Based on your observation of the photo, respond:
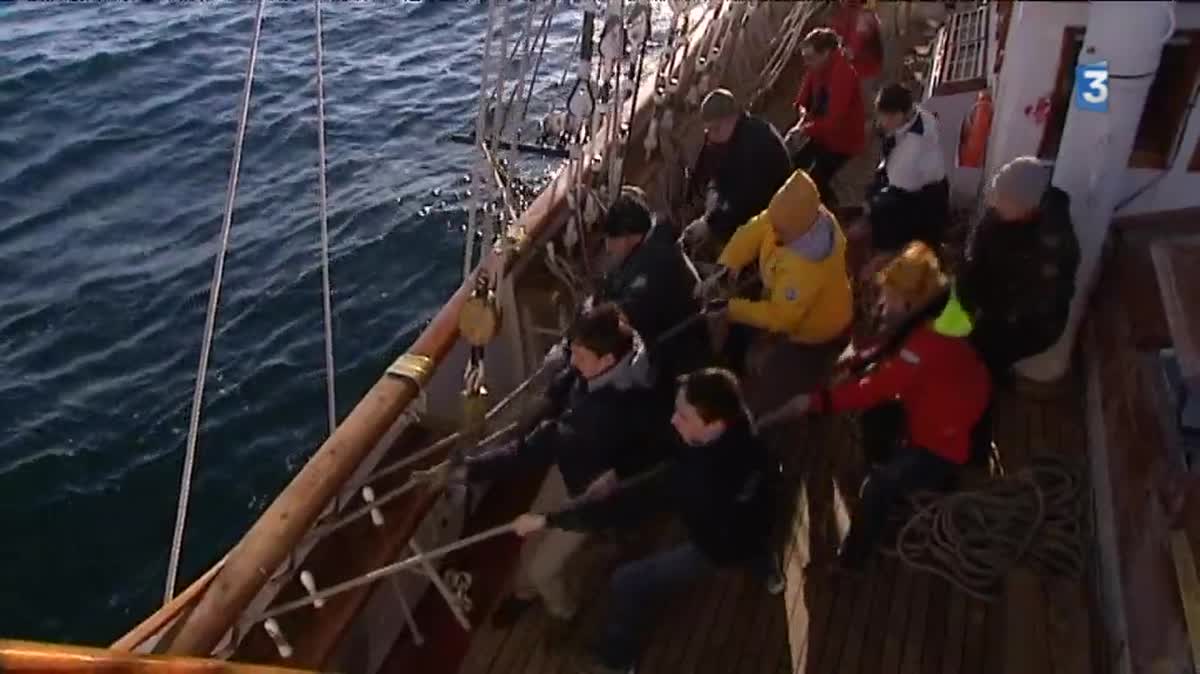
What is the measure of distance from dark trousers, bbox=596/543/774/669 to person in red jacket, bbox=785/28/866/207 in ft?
8.84

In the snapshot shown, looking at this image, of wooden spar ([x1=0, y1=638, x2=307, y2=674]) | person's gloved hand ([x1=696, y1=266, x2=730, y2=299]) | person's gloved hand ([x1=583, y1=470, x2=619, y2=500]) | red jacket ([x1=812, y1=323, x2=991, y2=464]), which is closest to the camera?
wooden spar ([x1=0, y1=638, x2=307, y2=674])

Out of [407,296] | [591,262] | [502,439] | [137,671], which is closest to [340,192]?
[407,296]

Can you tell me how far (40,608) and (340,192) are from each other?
5.01 meters

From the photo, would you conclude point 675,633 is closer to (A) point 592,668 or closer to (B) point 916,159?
(A) point 592,668

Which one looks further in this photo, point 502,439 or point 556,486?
point 556,486

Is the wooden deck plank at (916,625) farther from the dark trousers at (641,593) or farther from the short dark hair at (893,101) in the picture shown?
the short dark hair at (893,101)

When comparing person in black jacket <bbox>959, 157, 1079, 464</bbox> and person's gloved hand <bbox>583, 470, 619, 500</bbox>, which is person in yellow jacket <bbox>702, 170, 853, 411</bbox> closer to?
person in black jacket <bbox>959, 157, 1079, 464</bbox>

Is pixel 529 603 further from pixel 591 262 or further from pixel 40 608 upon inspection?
pixel 40 608

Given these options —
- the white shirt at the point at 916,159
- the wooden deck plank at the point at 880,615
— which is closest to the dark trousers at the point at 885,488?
the wooden deck plank at the point at 880,615

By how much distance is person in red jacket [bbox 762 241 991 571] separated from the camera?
3.34m

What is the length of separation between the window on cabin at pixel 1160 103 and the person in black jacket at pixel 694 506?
2.12 meters

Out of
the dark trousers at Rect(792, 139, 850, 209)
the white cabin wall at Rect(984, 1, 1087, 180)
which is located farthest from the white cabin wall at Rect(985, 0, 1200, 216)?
the dark trousers at Rect(792, 139, 850, 209)

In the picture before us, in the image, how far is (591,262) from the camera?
454 cm

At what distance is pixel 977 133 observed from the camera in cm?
528
